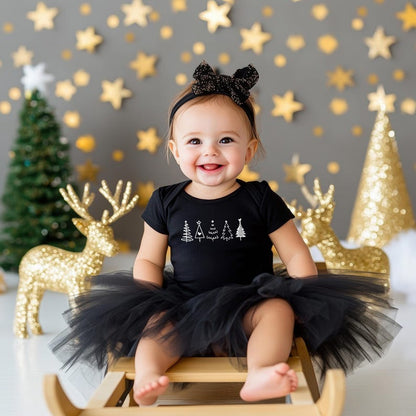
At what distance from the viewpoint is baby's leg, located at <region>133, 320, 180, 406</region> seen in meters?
1.03

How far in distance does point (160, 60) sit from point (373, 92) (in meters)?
1.00

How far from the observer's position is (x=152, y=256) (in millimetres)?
1424

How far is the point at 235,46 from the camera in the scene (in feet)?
10.2

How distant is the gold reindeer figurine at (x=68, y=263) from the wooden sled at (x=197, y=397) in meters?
0.64

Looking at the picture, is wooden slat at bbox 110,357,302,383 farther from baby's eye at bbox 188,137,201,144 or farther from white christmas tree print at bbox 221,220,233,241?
baby's eye at bbox 188,137,201,144

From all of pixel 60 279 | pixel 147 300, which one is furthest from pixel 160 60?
pixel 147 300

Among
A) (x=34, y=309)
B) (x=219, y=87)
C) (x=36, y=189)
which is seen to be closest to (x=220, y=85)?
(x=219, y=87)

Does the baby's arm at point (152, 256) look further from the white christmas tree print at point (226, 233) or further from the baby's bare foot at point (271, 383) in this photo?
the baby's bare foot at point (271, 383)

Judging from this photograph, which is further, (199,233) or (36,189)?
(36,189)

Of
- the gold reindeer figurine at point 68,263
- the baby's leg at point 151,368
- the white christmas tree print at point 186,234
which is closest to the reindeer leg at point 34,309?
the gold reindeer figurine at point 68,263

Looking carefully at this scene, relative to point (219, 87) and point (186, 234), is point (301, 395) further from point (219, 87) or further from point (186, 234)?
point (219, 87)

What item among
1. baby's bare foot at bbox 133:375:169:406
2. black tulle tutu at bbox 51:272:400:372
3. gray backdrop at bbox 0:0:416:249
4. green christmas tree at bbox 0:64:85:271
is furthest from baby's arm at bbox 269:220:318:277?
gray backdrop at bbox 0:0:416:249

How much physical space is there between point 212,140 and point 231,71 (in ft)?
6.11

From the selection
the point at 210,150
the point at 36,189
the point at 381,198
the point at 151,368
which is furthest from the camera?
the point at 36,189
